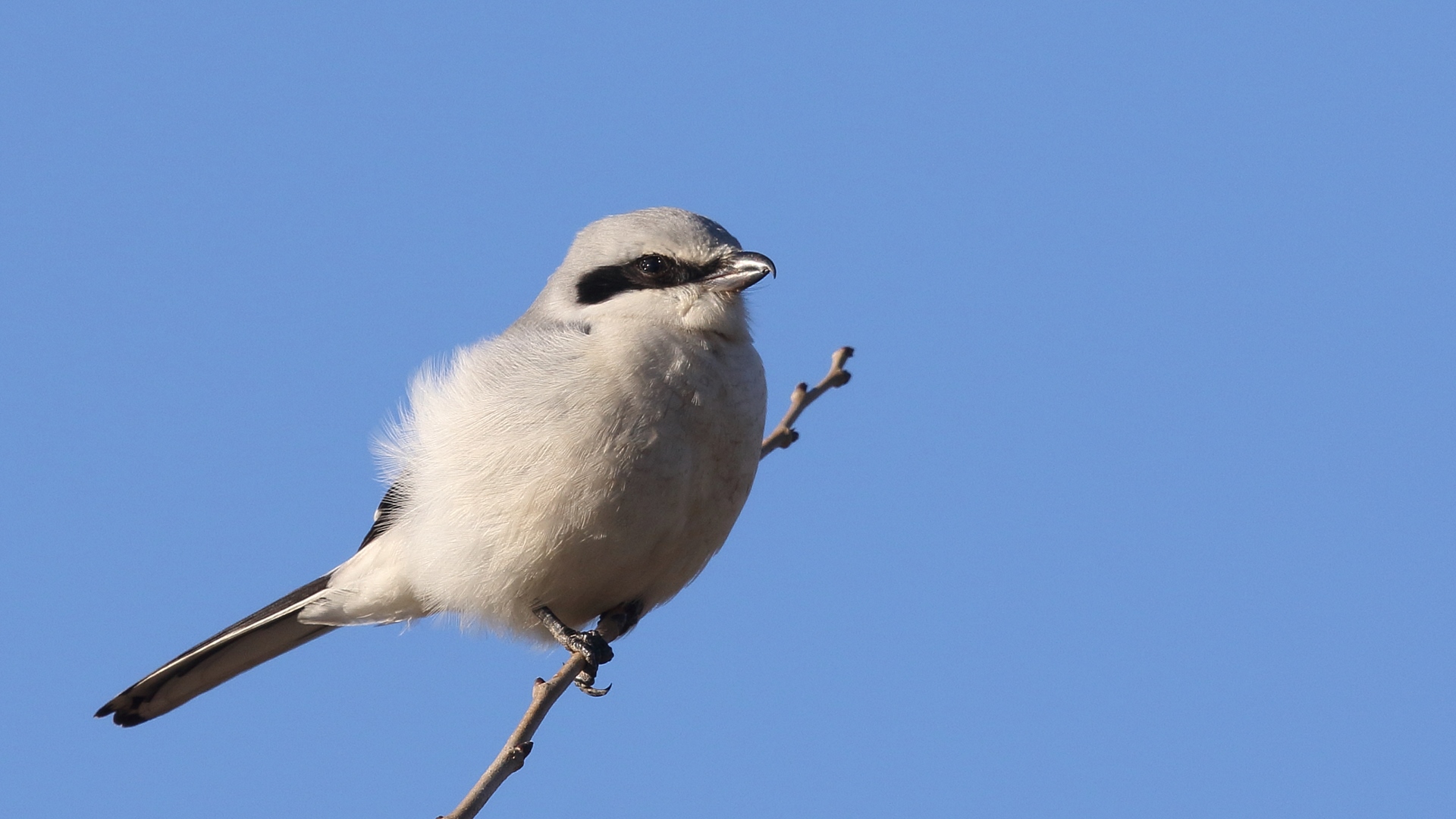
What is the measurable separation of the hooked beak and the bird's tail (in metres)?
2.14

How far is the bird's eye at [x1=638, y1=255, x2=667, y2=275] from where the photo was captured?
4926 millimetres

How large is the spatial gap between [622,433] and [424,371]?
1.20 metres

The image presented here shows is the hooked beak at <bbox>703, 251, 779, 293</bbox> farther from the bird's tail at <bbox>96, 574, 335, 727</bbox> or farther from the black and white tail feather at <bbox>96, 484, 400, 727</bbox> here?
the bird's tail at <bbox>96, 574, 335, 727</bbox>

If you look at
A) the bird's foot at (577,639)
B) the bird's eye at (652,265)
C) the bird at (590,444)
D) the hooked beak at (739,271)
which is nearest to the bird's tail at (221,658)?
the bird at (590,444)

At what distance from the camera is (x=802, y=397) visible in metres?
5.20

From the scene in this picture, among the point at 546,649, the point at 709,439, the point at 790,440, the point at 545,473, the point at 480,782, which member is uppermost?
the point at 790,440

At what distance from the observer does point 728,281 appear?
484 cm

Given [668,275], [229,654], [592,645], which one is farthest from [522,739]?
[229,654]

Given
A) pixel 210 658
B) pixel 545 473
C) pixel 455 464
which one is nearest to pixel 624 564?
pixel 545 473

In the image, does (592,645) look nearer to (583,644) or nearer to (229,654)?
(583,644)

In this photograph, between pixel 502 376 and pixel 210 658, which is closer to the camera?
pixel 502 376

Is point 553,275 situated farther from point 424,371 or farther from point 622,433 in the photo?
point 622,433

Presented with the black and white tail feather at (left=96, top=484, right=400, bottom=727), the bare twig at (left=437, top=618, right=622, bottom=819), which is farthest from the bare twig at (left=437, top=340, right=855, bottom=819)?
the black and white tail feather at (left=96, top=484, right=400, bottom=727)

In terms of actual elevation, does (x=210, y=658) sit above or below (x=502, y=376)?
below
